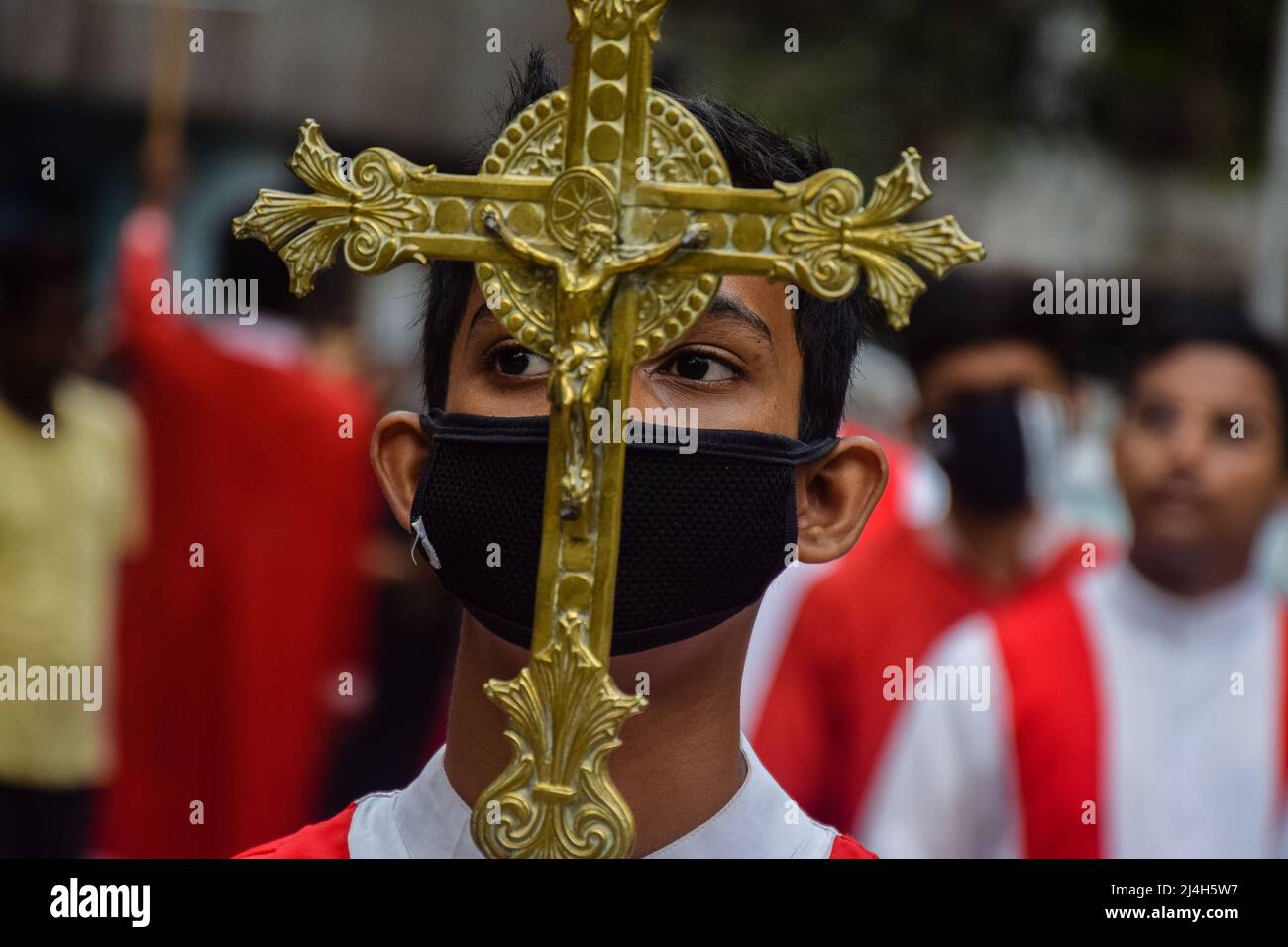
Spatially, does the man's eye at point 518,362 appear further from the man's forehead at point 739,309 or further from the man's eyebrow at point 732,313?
the man's eyebrow at point 732,313

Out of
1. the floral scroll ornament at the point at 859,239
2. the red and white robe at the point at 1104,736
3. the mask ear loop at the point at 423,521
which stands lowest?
the red and white robe at the point at 1104,736

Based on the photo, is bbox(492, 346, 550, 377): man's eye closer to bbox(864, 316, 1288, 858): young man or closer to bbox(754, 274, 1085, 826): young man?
bbox(864, 316, 1288, 858): young man

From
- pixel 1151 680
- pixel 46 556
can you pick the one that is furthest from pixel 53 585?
pixel 1151 680

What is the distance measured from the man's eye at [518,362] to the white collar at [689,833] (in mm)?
531

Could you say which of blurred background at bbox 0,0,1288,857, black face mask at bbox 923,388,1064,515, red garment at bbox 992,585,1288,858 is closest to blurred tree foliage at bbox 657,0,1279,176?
blurred background at bbox 0,0,1288,857

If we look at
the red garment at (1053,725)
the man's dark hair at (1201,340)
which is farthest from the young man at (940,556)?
the man's dark hair at (1201,340)

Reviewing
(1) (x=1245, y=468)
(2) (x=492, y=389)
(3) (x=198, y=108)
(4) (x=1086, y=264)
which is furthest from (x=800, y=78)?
(2) (x=492, y=389)

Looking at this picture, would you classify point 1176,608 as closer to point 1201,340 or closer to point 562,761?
point 1201,340

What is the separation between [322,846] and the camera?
104 inches

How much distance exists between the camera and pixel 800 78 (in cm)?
1088

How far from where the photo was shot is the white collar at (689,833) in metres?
2.52

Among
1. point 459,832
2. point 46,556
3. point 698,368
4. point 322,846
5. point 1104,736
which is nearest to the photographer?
point 698,368

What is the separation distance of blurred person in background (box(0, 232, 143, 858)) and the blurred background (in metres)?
0.01

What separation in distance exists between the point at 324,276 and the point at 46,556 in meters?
2.73
